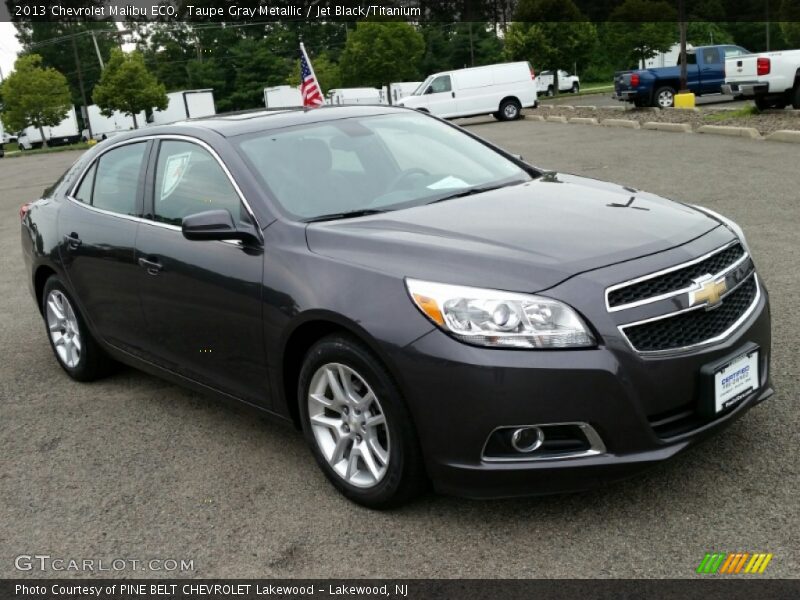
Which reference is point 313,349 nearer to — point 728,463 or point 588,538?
point 588,538

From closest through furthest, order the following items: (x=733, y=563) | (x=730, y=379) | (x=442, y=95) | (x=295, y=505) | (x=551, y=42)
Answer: (x=733, y=563) → (x=730, y=379) → (x=295, y=505) → (x=442, y=95) → (x=551, y=42)

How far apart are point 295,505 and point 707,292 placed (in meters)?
1.86

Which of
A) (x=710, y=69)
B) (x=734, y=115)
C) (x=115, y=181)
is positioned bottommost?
(x=734, y=115)

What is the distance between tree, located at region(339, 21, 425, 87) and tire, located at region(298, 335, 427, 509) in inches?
1903

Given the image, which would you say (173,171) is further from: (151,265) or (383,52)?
(383,52)

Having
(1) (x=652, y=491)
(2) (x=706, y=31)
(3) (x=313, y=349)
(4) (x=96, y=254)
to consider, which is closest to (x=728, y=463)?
(1) (x=652, y=491)

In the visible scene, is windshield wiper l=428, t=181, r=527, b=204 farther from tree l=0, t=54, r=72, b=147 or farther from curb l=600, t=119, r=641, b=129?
tree l=0, t=54, r=72, b=147

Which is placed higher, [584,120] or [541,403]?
[541,403]

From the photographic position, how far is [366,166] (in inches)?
173

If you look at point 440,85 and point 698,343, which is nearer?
point 698,343

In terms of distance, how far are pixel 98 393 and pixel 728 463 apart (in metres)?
3.71

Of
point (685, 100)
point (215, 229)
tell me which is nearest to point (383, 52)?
point (685, 100)

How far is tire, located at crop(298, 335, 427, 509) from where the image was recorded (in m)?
3.32

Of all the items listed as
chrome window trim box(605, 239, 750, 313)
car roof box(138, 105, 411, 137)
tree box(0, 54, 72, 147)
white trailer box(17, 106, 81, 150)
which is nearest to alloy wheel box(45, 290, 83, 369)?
car roof box(138, 105, 411, 137)
